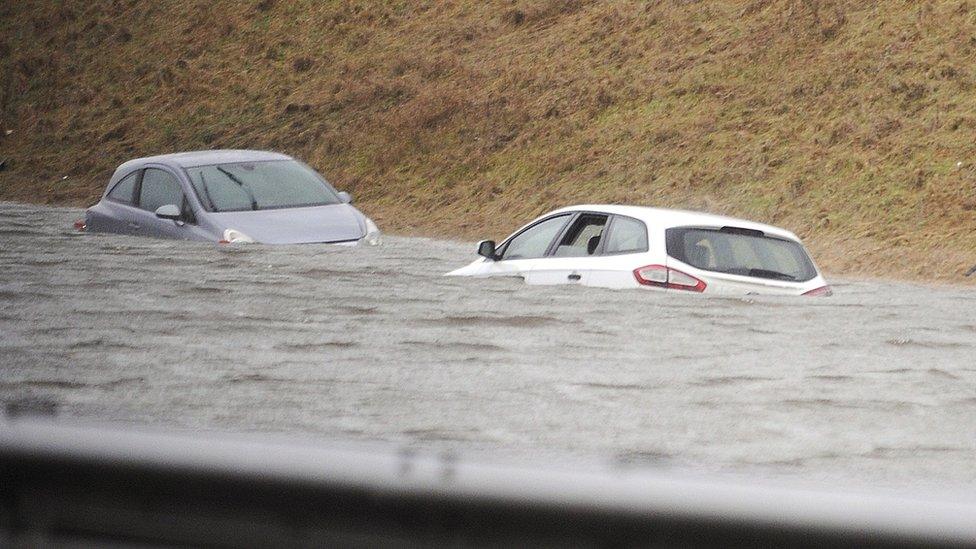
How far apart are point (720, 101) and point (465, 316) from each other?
22.6m

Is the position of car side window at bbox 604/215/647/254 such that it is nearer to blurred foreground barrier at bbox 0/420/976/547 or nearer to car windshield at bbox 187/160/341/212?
car windshield at bbox 187/160/341/212

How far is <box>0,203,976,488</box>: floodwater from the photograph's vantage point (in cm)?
654

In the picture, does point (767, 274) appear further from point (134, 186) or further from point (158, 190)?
point (134, 186)

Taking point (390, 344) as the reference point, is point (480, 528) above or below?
above

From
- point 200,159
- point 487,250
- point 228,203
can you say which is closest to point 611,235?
point 487,250

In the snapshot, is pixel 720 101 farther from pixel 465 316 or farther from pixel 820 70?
pixel 465 316

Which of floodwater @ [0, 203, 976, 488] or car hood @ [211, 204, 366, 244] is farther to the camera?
car hood @ [211, 204, 366, 244]

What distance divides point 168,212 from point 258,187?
151 centimetres

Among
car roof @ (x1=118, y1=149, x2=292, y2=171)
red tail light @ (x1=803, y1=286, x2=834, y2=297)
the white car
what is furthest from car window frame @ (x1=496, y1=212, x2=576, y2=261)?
car roof @ (x1=118, y1=149, x2=292, y2=171)

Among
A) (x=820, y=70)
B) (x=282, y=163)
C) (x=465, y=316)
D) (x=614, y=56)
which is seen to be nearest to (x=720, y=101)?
(x=820, y=70)

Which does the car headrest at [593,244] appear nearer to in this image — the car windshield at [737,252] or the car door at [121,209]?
the car windshield at [737,252]

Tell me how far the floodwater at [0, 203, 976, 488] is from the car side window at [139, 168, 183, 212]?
1.78m

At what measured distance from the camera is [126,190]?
54.5 feet

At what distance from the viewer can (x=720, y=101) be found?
1292 inches
